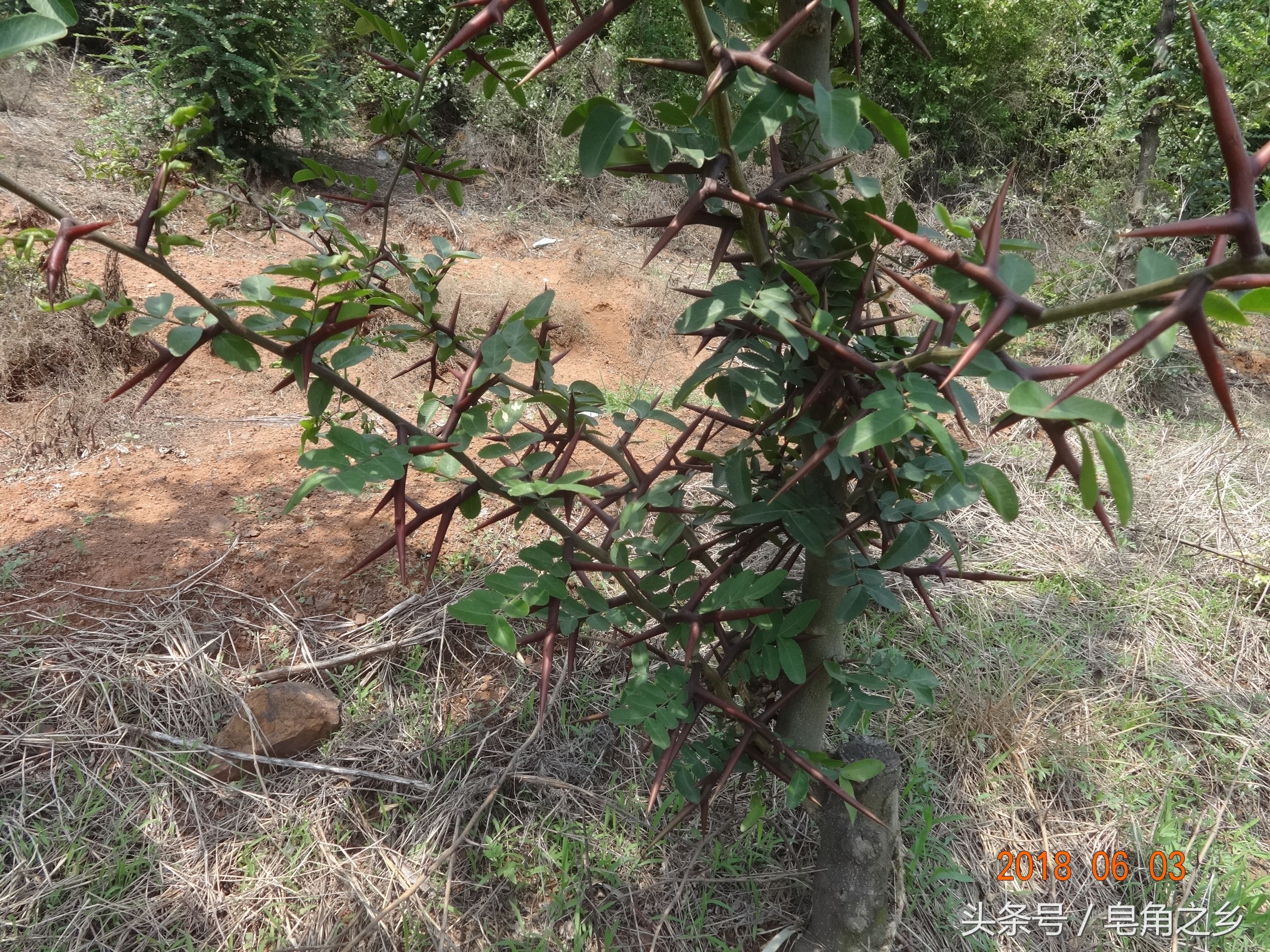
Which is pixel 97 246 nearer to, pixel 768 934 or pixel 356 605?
pixel 356 605

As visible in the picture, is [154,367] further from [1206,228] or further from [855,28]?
[1206,228]

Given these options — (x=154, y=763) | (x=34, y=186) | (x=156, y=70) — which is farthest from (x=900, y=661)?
(x=156, y=70)

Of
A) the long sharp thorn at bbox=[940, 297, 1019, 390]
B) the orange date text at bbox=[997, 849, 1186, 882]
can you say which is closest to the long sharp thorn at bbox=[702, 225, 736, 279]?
the long sharp thorn at bbox=[940, 297, 1019, 390]

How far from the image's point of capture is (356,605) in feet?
6.89

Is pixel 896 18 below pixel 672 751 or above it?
above

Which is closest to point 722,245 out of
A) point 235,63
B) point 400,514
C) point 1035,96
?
point 400,514

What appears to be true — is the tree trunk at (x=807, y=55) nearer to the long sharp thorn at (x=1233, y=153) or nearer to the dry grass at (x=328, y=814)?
the long sharp thorn at (x=1233, y=153)

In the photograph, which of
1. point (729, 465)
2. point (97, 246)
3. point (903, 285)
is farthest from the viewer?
point (97, 246)

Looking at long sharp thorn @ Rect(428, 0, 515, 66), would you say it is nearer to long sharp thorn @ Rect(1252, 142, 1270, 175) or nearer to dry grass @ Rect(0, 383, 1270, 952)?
long sharp thorn @ Rect(1252, 142, 1270, 175)

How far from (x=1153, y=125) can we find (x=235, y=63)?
5918mm

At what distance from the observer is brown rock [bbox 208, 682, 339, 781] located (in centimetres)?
172

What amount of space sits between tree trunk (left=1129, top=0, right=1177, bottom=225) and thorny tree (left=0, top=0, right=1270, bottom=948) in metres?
4.73

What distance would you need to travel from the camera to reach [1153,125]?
4.79m

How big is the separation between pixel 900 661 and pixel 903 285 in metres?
0.80
